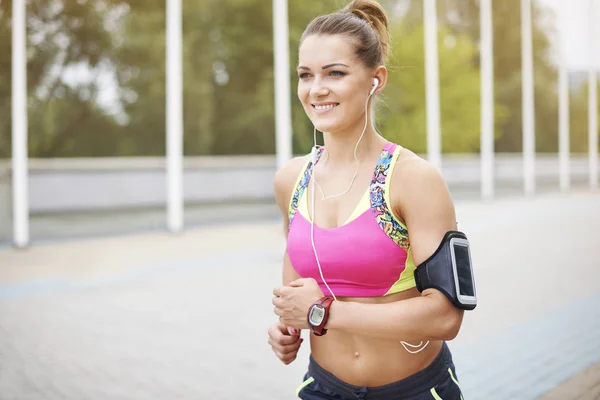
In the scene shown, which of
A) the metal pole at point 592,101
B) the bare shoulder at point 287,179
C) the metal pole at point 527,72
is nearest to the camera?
the bare shoulder at point 287,179

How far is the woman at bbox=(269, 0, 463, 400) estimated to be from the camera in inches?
68.6

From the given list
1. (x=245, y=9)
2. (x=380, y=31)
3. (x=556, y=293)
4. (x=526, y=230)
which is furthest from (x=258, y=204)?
(x=380, y=31)

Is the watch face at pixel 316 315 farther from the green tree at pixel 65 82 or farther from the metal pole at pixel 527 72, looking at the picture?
the metal pole at pixel 527 72

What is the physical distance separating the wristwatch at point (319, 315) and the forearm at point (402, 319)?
16 mm

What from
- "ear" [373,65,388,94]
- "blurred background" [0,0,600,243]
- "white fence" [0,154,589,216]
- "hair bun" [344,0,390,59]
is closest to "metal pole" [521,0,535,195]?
"blurred background" [0,0,600,243]

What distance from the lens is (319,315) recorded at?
176 centimetres

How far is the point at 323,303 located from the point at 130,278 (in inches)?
298

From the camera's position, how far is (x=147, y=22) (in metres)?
14.8

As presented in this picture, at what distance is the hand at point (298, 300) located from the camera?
1.78 m

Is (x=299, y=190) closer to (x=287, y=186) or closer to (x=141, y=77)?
(x=287, y=186)

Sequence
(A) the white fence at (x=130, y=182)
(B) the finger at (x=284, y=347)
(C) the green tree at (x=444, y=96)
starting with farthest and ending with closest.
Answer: (C) the green tree at (x=444, y=96) → (A) the white fence at (x=130, y=182) → (B) the finger at (x=284, y=347)

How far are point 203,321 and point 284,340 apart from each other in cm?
467

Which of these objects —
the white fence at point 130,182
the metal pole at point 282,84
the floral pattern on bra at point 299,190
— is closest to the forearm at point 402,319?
the floral pattern on bra at point 299,190

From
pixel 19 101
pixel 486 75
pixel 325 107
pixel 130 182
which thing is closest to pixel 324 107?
pixel 325 107
